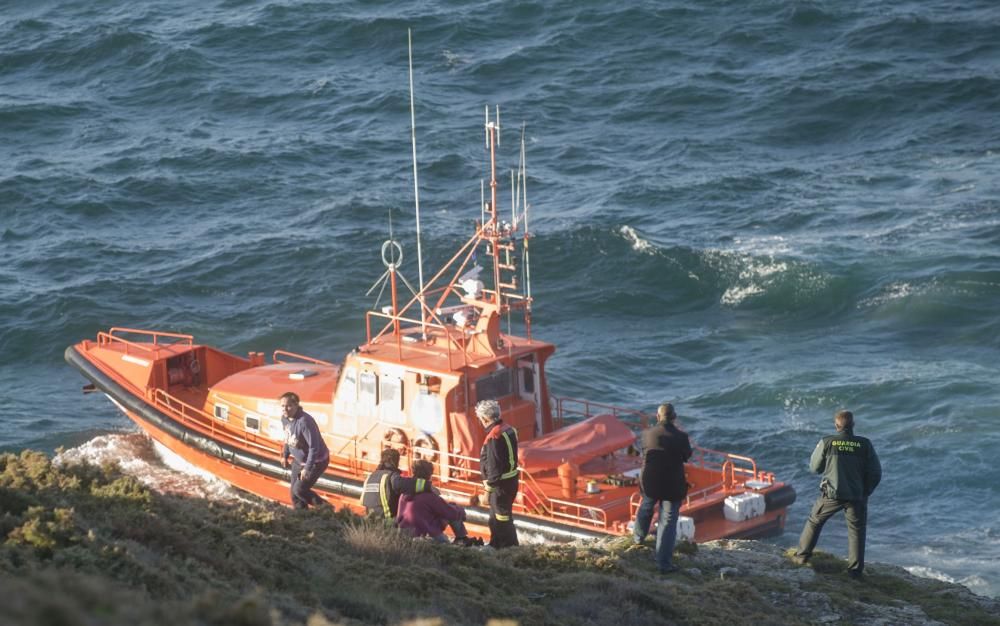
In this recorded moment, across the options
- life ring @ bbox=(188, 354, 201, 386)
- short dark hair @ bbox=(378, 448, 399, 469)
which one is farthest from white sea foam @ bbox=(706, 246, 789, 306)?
short dark hair @ bbox=(378, 448, 399, 469)

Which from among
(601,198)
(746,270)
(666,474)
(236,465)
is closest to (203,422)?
(236,465)

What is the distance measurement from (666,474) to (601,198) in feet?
65.5

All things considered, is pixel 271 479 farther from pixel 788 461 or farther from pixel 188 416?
pixel 788 461

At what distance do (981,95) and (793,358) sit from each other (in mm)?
16484

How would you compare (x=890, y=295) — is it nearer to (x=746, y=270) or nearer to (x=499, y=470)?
(x=746, y=270)

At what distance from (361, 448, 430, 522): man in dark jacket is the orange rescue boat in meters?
3.96

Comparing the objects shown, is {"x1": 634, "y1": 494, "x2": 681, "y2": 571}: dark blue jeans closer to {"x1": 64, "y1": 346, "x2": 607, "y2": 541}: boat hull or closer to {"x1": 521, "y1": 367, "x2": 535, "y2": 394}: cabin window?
{"x1": 64, "y1": 346, "x2": 607, "y2": 541}: boat hull

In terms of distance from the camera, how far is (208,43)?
41.5 meters

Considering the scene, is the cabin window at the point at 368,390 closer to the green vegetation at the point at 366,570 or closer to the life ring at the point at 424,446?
the life ring at the point at 424,446

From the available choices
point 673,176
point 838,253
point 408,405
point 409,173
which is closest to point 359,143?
point 409,173

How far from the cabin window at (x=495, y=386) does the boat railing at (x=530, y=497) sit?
81 centimetres

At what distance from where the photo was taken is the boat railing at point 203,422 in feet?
56.7

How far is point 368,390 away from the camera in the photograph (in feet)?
52.5

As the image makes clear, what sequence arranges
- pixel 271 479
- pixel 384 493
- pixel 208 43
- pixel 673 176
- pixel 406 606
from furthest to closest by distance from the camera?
pixel 208 43 < pixel 673 176 < pixel 271 479 < pixel 384 493 < pixel 406 606
